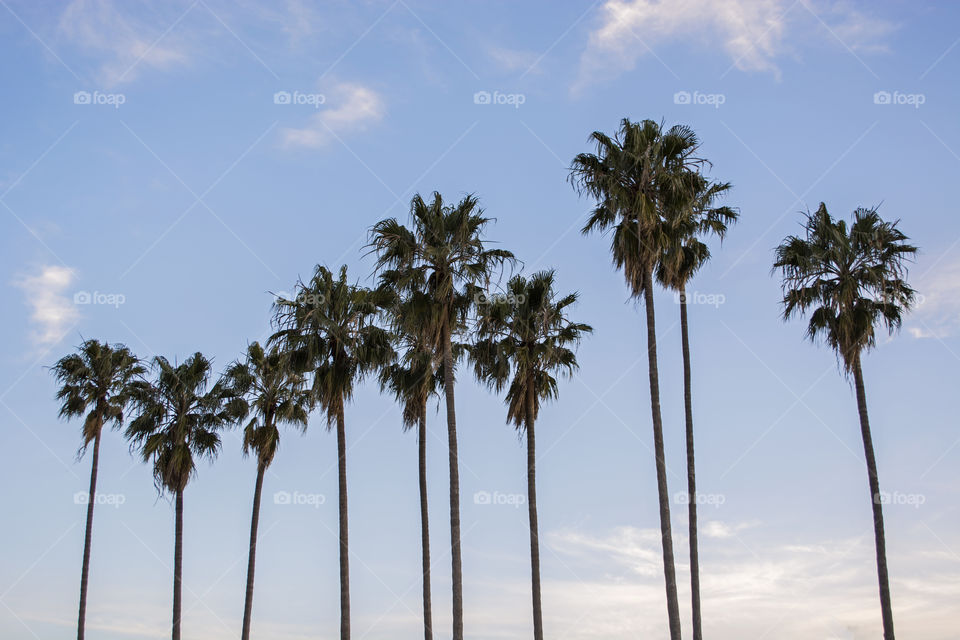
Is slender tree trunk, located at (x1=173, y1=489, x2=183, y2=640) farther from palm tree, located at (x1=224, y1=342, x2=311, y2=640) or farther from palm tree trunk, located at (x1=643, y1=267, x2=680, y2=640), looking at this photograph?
palm tree trunk, located at (x1=643, y1=267, x2=680, y2=640)

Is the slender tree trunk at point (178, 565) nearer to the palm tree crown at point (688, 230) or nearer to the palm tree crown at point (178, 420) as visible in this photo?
the palm tree crown at point (178, 420)

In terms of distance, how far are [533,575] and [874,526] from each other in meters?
12.1

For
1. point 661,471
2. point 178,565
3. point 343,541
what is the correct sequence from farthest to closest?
point 178,565 < point 343,541 < point 661,471

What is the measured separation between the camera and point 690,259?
113ft

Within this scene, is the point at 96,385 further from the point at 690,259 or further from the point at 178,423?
the point at 690,259

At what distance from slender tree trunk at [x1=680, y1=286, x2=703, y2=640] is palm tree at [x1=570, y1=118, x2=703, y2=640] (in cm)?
301

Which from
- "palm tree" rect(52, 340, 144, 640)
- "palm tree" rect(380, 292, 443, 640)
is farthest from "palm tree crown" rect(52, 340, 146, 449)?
"palm tree" rect(380, 292, 443, 640)

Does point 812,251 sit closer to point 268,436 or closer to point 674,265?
point 674,265

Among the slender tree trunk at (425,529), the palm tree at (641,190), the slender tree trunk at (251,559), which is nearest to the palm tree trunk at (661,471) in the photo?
the palm tree at (641,190)

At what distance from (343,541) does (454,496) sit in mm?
5294

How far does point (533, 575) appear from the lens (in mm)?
35406

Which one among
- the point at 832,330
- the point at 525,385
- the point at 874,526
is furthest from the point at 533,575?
the point at 832,330

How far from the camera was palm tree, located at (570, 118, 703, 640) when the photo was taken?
106ft

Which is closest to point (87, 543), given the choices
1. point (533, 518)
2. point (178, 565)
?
point (178, 565)
